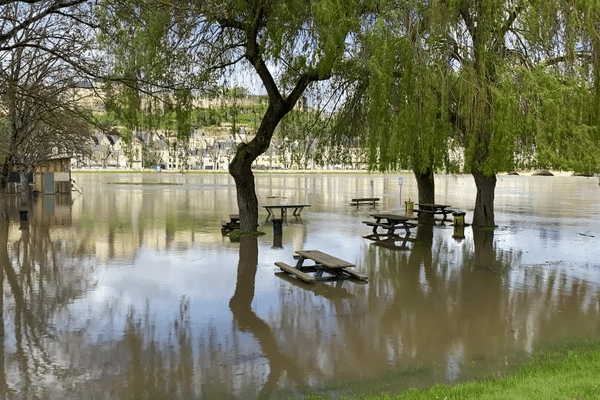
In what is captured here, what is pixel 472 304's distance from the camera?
9.23 metres

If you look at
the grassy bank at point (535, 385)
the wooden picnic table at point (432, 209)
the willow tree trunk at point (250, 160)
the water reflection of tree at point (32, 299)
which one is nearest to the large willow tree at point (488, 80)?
the willow tree trunk at point (250, 160)

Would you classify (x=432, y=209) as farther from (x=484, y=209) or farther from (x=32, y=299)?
(x=32, y=299)

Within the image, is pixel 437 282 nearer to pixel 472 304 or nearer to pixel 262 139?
pixel 472 304

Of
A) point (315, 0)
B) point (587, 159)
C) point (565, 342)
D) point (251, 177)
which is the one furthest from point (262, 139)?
point (565, 342)

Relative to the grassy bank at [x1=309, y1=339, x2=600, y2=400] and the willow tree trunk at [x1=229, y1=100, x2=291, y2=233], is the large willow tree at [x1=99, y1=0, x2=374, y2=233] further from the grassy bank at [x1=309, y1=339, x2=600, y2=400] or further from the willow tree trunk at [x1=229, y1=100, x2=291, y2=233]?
the grassy bank at [x1=309, y1=339, x2=600, y2=400]

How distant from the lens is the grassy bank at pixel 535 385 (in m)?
5.10

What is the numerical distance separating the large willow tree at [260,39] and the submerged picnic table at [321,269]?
159 inches

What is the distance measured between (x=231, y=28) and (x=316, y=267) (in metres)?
7.13

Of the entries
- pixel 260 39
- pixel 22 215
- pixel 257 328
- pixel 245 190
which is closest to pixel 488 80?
pixel 260 39

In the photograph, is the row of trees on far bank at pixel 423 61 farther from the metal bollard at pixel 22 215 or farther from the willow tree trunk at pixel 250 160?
the metal bollard at pixel 22 215

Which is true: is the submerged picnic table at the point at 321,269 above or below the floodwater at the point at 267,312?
above

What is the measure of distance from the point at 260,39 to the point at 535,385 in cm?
1086

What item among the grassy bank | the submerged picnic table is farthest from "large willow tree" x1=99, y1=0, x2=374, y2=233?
the grassy bank

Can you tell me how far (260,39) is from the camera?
1417 cm
